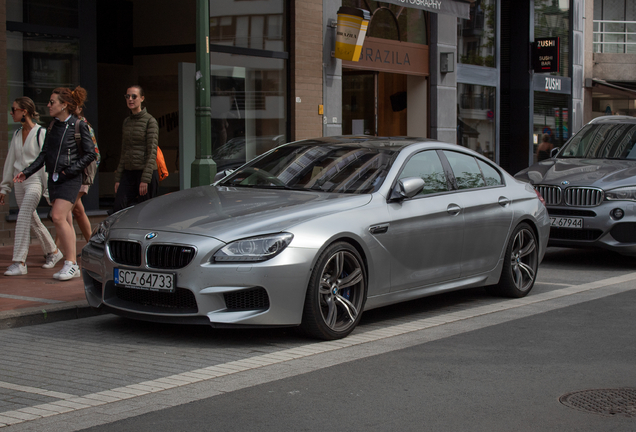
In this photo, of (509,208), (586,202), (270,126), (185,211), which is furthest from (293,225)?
(270,126)

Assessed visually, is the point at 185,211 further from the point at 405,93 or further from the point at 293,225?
the point at 405,93

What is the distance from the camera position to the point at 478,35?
862 inches

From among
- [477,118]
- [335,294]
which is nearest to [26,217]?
[335,294]

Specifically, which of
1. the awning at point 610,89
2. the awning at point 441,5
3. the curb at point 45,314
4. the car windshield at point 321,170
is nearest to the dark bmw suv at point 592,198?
the car windshield at point 321,170

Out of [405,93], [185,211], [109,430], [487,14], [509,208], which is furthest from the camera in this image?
[487,14]

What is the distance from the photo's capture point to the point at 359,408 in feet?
15.1

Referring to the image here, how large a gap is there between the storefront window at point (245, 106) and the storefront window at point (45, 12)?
2507mm

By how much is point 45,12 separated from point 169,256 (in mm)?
7470

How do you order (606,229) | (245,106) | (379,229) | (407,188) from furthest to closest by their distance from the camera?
(245,106), (606,229), (407,188), (379,229)

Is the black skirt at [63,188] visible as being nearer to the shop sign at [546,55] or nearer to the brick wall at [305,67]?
the brick wall at [305,67]

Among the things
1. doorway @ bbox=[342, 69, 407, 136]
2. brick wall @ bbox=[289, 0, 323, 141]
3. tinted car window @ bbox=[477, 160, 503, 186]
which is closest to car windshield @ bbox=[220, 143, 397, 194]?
tinted car window @ bbox=[477, 160, 503, 186]

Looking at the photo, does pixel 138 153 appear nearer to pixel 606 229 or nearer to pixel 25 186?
pixel 25 186

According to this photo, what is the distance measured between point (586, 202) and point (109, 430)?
795 centimetres

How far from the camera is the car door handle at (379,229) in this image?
259 inches
